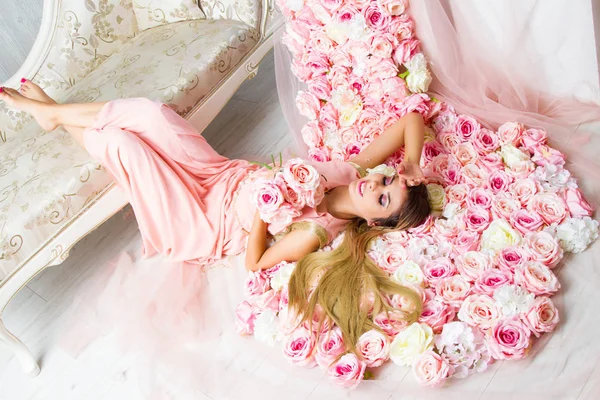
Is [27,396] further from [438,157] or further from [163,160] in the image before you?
[438,157]

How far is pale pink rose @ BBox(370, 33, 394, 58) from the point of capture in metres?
2.18

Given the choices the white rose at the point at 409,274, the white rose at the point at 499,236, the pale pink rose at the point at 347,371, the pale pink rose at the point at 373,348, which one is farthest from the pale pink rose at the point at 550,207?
the pale pink rose at the point at 347,371

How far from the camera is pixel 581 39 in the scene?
6.55 feet

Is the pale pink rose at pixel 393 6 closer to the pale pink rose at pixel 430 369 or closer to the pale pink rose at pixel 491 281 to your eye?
the pale pink rose at pixel 491 281

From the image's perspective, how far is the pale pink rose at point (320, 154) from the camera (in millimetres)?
2410

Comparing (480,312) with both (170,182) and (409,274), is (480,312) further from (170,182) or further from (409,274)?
(170,182)

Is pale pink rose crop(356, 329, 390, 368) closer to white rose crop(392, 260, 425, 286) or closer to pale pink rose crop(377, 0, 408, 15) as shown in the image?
white rose crop(392, 260, 425, 286)

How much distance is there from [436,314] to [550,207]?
0.57m

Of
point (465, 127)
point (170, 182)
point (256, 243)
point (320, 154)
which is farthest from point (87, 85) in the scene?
point (465, 127)

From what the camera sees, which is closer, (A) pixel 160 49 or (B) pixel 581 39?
(B) pixel 581 39

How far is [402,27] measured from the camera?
216 cm

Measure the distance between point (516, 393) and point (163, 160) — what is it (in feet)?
4.99

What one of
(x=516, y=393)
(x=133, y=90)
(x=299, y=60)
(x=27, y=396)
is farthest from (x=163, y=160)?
(x=516, y=393)

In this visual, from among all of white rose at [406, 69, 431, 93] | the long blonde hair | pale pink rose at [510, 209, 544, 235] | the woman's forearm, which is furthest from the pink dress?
pale pink rose at [510, 209, 544, 235]
